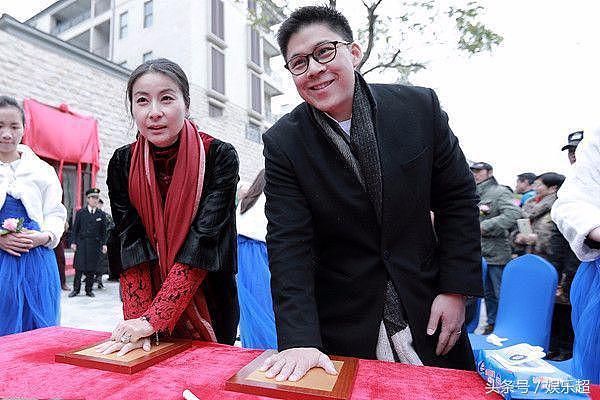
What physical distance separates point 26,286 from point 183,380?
62.7 inches

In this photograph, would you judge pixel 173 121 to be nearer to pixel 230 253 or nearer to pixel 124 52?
pixel 230 253

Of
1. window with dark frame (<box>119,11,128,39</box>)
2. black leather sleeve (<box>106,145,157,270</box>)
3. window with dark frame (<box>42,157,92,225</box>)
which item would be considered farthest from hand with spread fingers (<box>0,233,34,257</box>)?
window with dark frame (<box>119,11,128,39</box>)

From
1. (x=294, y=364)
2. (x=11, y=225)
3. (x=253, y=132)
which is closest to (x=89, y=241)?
(x=11, y=225)

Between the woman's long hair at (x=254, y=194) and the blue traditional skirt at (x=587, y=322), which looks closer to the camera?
the blue traditional skirt at (x=587, y=322)

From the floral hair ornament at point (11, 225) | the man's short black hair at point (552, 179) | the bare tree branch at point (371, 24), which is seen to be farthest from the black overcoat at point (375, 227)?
the bare tree branch at point (371, 24)

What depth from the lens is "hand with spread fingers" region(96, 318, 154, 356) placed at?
105cm

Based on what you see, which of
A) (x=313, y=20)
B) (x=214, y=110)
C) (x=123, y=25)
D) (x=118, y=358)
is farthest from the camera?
(x=123, y=25)

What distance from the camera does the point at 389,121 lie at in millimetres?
1146

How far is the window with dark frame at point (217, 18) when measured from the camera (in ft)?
43.0

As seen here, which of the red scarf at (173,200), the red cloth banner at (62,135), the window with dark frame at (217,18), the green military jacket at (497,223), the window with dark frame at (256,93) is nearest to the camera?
the red scarf at (173,200)

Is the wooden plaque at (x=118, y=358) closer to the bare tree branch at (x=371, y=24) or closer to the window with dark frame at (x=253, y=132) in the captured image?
the bare tree branch at (x=371, y=24)

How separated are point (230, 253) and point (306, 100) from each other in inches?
22.2

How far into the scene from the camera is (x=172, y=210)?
128 centimetres

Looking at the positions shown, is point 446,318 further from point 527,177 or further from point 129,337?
point 527,177
